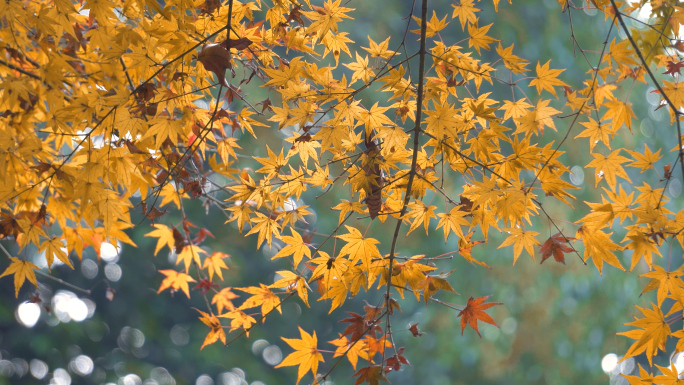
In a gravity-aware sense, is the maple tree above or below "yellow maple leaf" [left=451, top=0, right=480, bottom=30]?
below

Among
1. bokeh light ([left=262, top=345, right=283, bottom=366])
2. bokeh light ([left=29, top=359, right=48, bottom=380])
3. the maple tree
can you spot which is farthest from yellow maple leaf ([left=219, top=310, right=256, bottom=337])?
bokeh light ([left=29, top=359, right=48, bottom=380])

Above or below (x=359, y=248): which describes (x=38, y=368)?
below

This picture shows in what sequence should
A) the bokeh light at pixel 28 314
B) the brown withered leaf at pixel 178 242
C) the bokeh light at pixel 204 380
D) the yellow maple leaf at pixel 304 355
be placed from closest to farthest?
the yellow maple leaf at pixel 304 355 < the brown withered leaf at pixel 178 242 < the bokeh light at pixel 28 314 < the bokeh light at pixel 204 380

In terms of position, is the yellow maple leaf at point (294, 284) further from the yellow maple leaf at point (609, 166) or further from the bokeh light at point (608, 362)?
the bokeh light at point (608, 362)

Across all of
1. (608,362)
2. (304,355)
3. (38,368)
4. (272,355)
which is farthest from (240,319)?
(608,362)

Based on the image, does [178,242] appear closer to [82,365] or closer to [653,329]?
[653,329]

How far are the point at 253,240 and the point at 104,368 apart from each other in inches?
62.3

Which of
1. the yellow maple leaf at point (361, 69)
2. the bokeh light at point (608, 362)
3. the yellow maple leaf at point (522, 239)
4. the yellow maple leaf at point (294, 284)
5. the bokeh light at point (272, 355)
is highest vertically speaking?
the yellow maple leaf at point (361, 69)

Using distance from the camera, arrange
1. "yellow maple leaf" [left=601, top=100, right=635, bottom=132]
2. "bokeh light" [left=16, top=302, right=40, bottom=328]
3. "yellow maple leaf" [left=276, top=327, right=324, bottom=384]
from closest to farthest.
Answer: "yellow maple leaf" [left=601, top=100, right=635, bottom=132] → "yellow maple leaf" [left=276, top=327, right=324, bottom=384] → "bokeh light" [left=16, top=302, right=40, bottom=328]

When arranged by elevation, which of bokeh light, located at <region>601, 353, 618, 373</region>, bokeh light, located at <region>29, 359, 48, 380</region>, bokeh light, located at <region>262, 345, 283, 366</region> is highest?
bokeh light, located at <region>601, 353, 618, 373</region>

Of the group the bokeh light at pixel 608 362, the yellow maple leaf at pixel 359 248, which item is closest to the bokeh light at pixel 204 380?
the bokeh light at pixel 608 362

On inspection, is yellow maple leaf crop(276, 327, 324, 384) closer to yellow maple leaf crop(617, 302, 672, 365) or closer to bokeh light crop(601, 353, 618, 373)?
yellow maple leaf crop(617, 302, 672, 365)

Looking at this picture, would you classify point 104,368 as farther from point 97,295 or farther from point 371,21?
point 371,21

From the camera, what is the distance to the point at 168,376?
13.0ft
